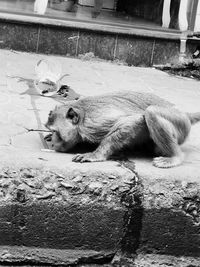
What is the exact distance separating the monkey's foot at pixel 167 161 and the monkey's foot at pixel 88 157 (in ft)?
1.06

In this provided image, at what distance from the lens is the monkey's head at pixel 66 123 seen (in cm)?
378

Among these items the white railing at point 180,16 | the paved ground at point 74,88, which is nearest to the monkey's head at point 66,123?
the paved ground at point 74,88

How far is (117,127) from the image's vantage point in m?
3.70

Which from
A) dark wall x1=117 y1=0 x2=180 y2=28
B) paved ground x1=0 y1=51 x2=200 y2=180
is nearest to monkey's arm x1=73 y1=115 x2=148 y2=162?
paved ground x1=0 y1=51 x2=200 y2=180

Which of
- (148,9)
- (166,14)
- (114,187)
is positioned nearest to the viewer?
(114,187)

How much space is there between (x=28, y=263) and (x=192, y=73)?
522 cm

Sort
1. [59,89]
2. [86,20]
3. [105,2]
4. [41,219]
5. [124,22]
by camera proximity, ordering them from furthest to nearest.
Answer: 1. [105,2]
2. [124,22]
3. [86,20]
4. [59,89]
5. [41,219]

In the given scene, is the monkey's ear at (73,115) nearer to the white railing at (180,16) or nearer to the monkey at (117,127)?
the monkey at (117,127)

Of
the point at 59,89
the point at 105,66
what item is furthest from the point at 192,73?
the point at 59,89

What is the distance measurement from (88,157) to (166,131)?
0.49m

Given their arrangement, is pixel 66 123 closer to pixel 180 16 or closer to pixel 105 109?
pixel 105 109

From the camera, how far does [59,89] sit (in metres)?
5.62

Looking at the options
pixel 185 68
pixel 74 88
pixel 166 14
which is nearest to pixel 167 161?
pixel 74 88

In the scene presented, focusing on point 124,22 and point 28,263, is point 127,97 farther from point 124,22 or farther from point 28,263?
point 124,22
